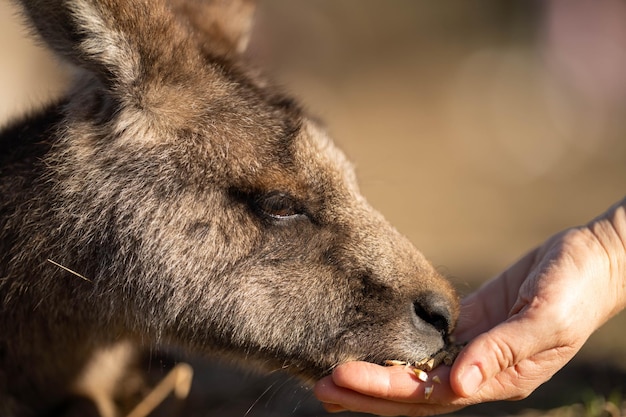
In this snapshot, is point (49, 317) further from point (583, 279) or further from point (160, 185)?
point (583, 279)

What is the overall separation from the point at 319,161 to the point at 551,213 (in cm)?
615

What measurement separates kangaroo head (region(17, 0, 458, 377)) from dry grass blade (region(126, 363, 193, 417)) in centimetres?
86

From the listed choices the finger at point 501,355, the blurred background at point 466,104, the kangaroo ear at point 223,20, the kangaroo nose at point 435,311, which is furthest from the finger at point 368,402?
the blurred background at point 466,104

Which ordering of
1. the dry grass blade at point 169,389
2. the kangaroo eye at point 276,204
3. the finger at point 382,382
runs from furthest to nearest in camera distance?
the dry grass blade at point 169,389, the kangaroo eye at point 276,204, the finger at point 382,382

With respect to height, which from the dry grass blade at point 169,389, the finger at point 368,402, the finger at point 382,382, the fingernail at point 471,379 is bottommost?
the dry grass blade at point 169,389

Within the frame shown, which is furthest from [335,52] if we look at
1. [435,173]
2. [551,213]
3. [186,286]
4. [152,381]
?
[186,286]

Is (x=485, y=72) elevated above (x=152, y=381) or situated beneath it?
elevated above

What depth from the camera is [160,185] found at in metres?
3.29

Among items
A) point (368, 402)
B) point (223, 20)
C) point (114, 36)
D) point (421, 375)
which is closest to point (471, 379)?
point (421, 375)

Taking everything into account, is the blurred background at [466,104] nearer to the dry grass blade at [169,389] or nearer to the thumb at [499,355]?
the dry grass blade at [169,389]

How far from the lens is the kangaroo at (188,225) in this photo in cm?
314

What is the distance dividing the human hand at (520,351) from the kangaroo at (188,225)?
0.71ft

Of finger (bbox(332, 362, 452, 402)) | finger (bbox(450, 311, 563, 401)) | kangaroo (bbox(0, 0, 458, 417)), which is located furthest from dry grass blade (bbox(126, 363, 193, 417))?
finger (bbox(450, 311, 563, 401))

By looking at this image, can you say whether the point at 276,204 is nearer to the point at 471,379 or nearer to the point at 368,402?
the point at 368,402
